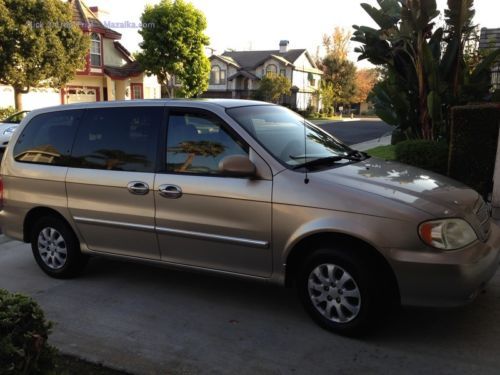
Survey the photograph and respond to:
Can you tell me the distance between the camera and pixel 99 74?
34000 millimetres

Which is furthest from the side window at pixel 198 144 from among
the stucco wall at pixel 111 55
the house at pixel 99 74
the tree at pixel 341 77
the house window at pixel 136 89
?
the tree at pixel 341 77

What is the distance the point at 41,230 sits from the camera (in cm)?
538

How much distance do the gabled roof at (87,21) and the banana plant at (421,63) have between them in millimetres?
25655

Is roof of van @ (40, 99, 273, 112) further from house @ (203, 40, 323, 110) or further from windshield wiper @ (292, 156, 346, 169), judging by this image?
house @ (203, 40, 323, 110)

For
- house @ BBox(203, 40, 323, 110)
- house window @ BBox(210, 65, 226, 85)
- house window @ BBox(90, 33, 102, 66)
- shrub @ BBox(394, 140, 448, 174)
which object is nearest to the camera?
shrub @ BBox(394, 140, 448, 174)

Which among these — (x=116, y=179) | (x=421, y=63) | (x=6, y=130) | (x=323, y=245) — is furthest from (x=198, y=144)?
(x=6, y=130)

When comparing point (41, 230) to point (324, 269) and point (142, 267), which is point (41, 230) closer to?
point (142, 267)

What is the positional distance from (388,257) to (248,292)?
1683 mm

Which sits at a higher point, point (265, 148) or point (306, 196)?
point (265, 148)

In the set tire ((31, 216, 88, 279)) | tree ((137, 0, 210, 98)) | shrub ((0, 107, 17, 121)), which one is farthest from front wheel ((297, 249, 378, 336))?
tree ((137, 0, 210, 98))

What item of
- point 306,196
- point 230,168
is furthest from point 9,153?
point 306,196

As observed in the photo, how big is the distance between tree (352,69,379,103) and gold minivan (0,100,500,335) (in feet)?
201

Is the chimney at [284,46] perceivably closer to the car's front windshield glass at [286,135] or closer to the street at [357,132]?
the street at [357,132]

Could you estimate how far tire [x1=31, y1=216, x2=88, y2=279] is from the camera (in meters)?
5.20
